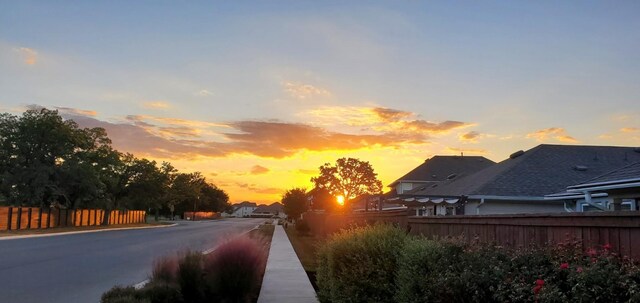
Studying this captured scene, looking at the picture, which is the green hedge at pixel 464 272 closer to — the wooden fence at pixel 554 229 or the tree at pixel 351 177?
the wooden fence at pixel 554 229

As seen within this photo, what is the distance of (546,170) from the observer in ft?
86.8

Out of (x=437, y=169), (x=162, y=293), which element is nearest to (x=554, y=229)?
(x=162, y=293)

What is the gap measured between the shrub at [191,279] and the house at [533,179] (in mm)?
15772

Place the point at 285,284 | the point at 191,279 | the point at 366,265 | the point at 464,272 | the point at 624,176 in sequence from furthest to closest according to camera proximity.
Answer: the point at 285,284
the point at 624,176
the point at 191,279
the point at 366,265
the point at 464,272

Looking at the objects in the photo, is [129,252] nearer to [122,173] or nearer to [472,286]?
[472,286]

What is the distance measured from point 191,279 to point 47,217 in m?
45.9

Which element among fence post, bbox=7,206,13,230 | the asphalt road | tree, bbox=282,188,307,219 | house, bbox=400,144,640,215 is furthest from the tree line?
house, bbox=400,144,640,215

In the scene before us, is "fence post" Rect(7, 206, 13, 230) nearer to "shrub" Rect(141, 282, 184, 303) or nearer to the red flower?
"shrub" Rect(141, 282, 184, 303)

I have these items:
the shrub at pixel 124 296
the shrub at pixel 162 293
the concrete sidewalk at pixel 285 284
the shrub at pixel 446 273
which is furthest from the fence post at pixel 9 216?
the shrub at pixel 446 273

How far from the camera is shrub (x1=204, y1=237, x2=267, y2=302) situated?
1046 cm

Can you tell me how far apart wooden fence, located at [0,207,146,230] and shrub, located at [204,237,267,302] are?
38816 mm

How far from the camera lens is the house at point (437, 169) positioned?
4766 centimetres

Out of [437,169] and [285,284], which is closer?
[285,284]

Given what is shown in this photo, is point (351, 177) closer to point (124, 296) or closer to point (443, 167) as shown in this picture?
point (443, 167)
